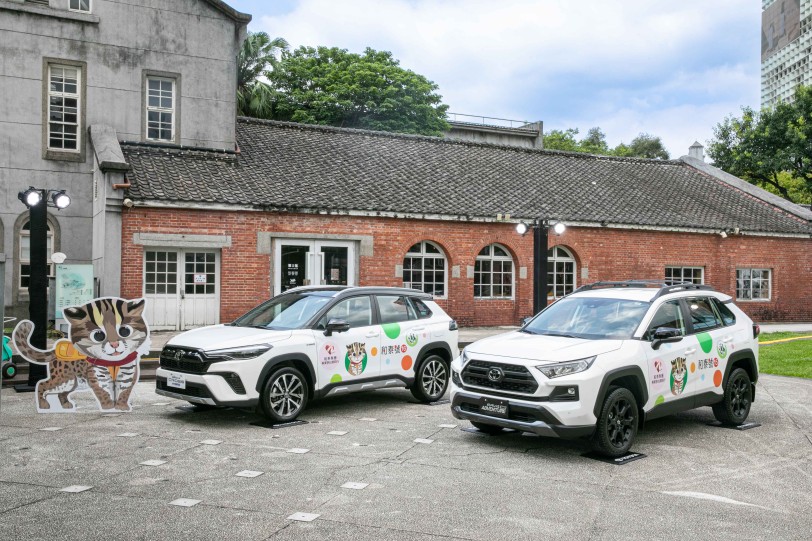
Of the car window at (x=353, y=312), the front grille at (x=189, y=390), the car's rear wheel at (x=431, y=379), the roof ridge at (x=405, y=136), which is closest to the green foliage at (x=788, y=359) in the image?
the car's rear wheel at (x=431, y=379)

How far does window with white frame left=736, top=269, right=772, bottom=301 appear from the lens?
26.4 metres

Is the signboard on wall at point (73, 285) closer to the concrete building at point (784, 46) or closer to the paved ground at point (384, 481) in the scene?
the paved ground at point (384, 481)

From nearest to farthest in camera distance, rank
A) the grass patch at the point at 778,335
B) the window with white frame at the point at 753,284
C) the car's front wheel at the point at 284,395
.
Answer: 1. the car's front wheel at the point at 284,395
2. the grass patch at the point at 778,335
3. the window with white frame at the point at 753,284

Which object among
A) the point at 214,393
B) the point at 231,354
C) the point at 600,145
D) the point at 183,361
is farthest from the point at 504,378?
the point at 600,145

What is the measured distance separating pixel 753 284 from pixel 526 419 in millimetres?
22523

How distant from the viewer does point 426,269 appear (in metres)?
22.1

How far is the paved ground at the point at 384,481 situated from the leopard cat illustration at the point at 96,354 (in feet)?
1.17

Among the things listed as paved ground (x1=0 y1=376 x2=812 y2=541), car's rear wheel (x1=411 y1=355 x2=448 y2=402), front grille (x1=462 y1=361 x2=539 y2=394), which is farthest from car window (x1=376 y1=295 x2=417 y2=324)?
front grille (x1=462 y1=361 x2=539 y2=394)

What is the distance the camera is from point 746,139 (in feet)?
118

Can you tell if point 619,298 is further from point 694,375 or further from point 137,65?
point 137,65

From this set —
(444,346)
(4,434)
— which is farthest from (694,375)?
(4,434)

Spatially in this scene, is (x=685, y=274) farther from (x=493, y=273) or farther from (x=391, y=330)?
(x=391, y=330)

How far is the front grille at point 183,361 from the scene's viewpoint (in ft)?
28.4

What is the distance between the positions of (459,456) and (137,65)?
1715cm
